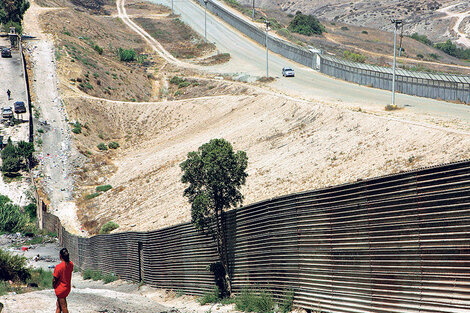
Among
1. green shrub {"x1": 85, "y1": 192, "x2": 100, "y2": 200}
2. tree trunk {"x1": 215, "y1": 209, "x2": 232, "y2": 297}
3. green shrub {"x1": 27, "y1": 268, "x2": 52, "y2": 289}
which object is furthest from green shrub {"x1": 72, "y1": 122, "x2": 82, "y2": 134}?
tree trunk {"x1": 215, "y1": 209, "x2": 232, "y2": 297}

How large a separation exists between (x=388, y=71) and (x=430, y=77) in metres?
7.94

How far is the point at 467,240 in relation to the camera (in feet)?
43.2

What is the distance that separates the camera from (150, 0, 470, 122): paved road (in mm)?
48175

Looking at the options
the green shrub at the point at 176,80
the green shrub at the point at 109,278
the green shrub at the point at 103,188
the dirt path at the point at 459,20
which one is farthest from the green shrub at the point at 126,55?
the dirt path at the point at 459,20

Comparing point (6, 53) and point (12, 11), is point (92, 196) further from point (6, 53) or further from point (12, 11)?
point (12, 11)

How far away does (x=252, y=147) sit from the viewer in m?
48.8

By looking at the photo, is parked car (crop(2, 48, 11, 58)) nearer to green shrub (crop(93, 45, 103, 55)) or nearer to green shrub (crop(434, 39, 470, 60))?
green shrub (crop(93, 45, 103, 55))

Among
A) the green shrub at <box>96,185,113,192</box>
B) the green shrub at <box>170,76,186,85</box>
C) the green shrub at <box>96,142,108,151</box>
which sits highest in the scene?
the green shrub at <box>170,76,186,85</box>

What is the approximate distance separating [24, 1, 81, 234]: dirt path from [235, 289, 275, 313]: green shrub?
28446 mm

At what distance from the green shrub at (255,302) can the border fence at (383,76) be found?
34.4 m

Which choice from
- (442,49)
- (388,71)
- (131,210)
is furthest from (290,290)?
(442,49)

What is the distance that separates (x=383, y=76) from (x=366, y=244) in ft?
158

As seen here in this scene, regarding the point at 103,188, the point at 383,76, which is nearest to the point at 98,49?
the point at 103,188

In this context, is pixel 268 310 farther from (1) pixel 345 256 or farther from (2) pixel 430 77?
(2) pixel 430 77
